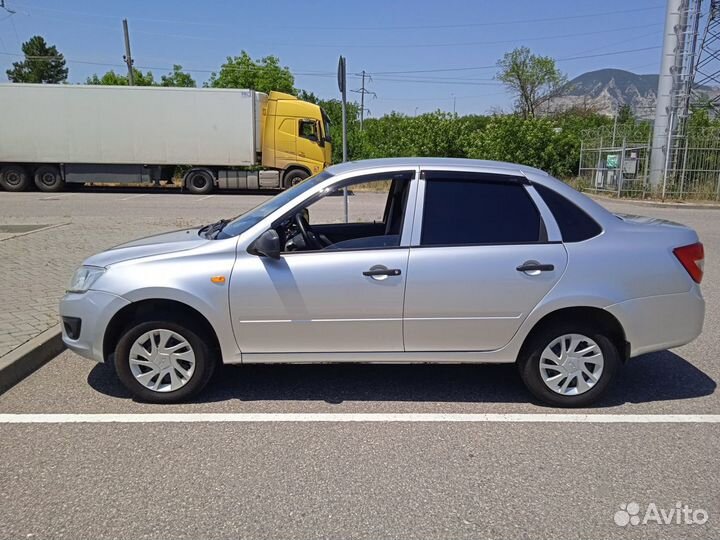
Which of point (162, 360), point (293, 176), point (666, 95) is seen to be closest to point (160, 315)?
point (162, 360)

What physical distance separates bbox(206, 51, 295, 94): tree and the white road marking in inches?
1484

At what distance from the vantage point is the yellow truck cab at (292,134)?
68.2 feet

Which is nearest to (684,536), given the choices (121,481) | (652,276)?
(652,276)

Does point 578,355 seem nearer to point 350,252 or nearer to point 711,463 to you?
point 711,463

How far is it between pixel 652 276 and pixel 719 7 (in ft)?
74.7

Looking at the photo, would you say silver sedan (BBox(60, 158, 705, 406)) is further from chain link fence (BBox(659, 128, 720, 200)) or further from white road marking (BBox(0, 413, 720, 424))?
chain link fence (BBox(659, 128, 720, 200))

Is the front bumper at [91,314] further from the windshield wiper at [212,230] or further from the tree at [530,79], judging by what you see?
the tree at [530,79]

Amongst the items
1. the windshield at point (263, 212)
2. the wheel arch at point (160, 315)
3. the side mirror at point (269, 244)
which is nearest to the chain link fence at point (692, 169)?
the windshield at point (263, 212)

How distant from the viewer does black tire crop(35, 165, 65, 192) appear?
69.1ft

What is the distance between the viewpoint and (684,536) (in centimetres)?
253

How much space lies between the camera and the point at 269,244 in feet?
11.7

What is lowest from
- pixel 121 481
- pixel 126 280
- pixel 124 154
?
pixel 121 481

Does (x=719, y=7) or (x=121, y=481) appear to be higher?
(x=719, y=7)

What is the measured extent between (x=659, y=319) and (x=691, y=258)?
1.62ft
